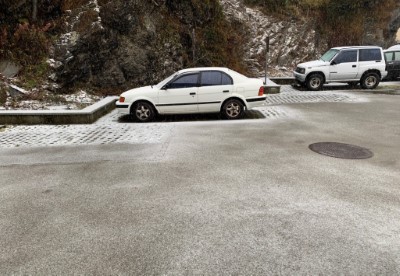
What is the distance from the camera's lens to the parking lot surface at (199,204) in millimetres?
3023

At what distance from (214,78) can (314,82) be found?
24.5 feet

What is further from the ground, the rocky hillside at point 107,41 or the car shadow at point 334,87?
the rocky hillside at point 107,41

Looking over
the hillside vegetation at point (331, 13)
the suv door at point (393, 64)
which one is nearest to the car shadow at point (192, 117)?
the suv door at point (393, 64)

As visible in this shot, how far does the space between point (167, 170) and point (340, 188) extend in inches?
112

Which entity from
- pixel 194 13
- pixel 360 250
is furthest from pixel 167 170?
pixel 194 13

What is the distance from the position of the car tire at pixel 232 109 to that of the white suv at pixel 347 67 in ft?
21.8

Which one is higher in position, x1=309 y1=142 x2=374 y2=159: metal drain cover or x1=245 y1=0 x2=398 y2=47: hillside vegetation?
x1=245 y1=0 x2=398 y2=47: hillside vegetation

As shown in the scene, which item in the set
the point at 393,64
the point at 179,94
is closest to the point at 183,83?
the point at 179,94

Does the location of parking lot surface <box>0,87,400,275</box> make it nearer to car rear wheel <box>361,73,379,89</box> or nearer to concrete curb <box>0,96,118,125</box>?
concrete curb <box>0,96,118,125</box>

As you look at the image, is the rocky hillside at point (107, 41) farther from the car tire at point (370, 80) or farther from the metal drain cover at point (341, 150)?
the metal drain cover at point (341, 150)

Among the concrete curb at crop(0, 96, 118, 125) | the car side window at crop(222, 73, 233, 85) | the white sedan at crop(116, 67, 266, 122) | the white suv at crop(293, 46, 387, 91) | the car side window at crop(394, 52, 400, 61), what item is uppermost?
the car side window at crop(394, 52, 400, 61)

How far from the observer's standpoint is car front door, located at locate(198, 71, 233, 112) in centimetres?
958

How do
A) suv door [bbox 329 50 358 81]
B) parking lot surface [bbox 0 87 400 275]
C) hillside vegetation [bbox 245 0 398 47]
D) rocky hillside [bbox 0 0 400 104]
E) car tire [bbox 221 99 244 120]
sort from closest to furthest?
parking lot surface [bbox 0 87 400 275] < car tire [bbox 221 99 244 120] < rocky hillside [bbox 0 0 400 104] < suv door [bbox 329 50 358 81] < hillside vegetation [bbox 245 0 398 47]

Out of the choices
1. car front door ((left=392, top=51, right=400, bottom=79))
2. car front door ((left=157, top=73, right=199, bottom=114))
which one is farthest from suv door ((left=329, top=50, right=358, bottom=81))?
car front door ((left=157, top=73, right=199, bottom=114))
